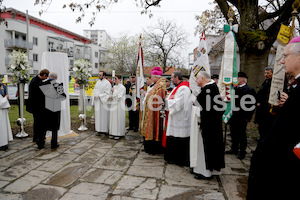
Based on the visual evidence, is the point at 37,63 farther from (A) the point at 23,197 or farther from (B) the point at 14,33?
(A) the point at 23,197

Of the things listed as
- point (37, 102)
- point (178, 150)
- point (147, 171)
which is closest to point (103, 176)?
point (147, 171)

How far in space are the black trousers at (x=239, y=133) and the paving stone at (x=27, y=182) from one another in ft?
14.1

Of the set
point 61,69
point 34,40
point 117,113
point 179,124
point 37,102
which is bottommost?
point 117,113

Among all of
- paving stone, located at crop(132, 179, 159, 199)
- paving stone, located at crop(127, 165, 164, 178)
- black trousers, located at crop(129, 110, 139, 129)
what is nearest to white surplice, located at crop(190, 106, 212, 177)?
paving stone, located at crop(127, 165, 164, 178)

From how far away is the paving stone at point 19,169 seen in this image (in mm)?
3726

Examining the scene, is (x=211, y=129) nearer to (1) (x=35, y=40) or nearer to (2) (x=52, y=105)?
(2) (x=52, y=105)

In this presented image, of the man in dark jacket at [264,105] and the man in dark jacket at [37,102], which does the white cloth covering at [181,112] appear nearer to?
the man in dark jacket at [264,105]

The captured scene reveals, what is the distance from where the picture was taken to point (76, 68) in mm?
7492

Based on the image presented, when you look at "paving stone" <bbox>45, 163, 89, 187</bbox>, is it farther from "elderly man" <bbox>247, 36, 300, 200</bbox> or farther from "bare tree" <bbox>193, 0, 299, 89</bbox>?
"bare tree" <bbox>193, 0, 299, 89</bbox>

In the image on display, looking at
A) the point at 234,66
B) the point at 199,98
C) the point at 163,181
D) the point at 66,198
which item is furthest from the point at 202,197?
the point at 234,66

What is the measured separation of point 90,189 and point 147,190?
931 mm

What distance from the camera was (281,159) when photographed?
1385 mm

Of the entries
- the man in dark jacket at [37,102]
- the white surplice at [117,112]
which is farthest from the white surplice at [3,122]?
the white surplice at [117,112]

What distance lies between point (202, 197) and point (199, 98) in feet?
5.45
